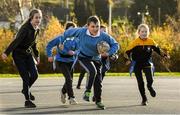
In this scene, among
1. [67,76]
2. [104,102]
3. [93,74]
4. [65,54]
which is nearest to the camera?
[93,74]

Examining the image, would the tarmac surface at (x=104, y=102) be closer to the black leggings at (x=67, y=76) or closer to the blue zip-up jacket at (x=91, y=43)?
the black leggings at (x=67, y=76)

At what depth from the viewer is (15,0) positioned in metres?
48.3

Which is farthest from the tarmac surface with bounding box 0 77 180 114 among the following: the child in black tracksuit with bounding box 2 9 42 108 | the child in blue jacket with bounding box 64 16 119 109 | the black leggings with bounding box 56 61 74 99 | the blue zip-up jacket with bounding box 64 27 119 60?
the blue zip-up jacket with bounding box 64 27 119 60

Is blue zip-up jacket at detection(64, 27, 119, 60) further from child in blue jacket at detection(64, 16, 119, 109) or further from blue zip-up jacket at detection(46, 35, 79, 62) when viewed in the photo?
blue zip-up jacket at detection(46, 35, 79, 62)

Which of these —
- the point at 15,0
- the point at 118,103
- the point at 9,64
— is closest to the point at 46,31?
the point at 9,64

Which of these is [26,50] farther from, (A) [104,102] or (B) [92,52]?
(A) [104,102]

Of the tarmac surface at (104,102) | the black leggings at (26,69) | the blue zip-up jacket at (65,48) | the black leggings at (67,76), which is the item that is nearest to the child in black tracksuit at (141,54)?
the tarmac surface at (104,102)

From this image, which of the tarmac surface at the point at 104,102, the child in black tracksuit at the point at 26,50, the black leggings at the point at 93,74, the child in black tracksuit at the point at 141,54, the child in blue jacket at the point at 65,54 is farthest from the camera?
the child in black tracksuit at the point at 141,54

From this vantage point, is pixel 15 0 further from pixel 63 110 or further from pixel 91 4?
pixel 63 110

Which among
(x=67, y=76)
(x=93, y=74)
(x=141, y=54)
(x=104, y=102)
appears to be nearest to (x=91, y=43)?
(x=93, y=74)

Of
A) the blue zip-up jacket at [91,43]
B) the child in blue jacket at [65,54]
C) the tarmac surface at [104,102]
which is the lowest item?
the tarmac surface at [104,102]

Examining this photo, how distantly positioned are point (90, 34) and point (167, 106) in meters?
2.11

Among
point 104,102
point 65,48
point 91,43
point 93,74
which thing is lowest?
point 104,102

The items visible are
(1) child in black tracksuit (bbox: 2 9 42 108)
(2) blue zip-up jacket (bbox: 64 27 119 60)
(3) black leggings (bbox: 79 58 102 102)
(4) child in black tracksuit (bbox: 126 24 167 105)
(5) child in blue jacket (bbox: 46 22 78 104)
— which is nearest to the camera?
(3) black leggings (bbox: 79 58 102 102)
